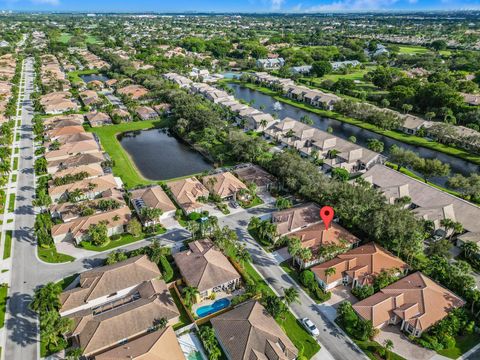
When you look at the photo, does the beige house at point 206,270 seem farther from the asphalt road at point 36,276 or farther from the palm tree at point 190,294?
the asphalt road at point 36,276

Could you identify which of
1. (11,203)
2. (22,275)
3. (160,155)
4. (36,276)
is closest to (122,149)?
(160,155)

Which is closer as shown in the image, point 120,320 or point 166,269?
point 120,320

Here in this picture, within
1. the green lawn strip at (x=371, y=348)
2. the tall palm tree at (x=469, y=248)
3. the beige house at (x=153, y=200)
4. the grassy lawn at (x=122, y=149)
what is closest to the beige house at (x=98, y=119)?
the grassy lawn at (x=122, y=149)

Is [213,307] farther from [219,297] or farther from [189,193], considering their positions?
[189,193]

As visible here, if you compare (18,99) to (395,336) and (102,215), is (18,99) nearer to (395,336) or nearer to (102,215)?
(102,215)

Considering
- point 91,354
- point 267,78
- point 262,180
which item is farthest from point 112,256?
point 267,78

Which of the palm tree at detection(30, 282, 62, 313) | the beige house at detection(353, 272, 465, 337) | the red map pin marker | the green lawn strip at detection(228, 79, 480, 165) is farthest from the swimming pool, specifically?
the green lawn strip at detection(228, 79, 480, 165)

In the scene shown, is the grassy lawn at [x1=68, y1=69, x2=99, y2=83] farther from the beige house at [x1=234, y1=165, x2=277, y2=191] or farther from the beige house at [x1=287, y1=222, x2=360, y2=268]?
the beige house at [x1=287, y1=222, x2=360, y2=268]

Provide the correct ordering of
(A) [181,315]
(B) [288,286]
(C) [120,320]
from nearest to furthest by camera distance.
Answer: (C) [120,320], (A) [181,315], (B) [288,286]
